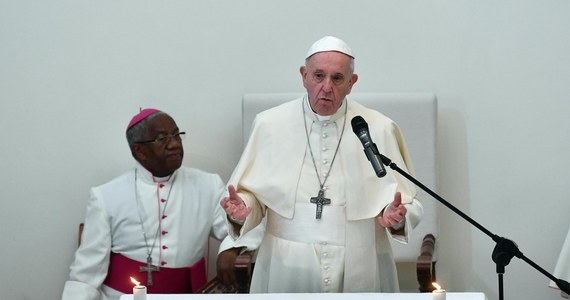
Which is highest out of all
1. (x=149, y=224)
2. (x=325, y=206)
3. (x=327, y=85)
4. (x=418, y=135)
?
(x=327, y=85)

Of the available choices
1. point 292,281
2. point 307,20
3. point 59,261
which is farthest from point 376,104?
point 59,261

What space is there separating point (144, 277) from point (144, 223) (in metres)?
0.28

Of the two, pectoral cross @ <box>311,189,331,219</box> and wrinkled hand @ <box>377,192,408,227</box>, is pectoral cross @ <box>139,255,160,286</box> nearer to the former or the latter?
pectoral cross @ <box>311,189,331,219</box>

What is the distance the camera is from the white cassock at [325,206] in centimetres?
399

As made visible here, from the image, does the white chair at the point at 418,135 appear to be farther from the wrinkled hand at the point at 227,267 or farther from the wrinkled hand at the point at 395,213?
the wrinkled hand at the point at 395,213

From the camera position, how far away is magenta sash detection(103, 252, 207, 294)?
4988 millimetres

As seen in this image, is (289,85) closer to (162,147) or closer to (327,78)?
(162,147)

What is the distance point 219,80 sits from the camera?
17.7 feet

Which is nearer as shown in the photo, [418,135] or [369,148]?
[369,148]

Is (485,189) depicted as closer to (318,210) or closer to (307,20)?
(307,20)

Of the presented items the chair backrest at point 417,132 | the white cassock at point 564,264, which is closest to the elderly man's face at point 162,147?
the chair backrest at point 417,132

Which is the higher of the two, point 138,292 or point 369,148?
point 369,148

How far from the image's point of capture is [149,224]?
16.5 ft

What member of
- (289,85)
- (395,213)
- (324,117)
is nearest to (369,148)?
(395,213)
